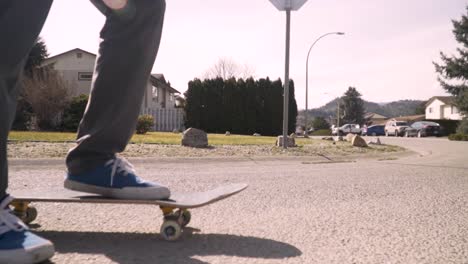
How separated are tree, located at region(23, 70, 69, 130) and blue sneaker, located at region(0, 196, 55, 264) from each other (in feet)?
72.6

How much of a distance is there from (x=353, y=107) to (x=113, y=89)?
122602 millimetres

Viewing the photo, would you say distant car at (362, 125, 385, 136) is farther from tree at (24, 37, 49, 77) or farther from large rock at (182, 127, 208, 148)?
large rock at (182, 127, 208, 148)

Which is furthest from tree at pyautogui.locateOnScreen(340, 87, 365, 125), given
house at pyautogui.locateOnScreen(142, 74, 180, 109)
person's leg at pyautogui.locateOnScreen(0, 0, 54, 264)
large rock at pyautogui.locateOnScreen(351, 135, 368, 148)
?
person's leg at pyautogui.locateOnScreen(0, 0, 54, 264)

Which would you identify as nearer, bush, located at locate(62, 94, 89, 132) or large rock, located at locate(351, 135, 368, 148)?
large rock, located at locate(351, 135, 368, 148)

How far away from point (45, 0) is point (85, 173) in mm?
867

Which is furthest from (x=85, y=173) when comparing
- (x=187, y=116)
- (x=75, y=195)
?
(x=187, y=116)

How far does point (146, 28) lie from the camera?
7.71 ft

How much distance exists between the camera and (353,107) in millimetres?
120688

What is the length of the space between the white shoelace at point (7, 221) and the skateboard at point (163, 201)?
484 millimetres

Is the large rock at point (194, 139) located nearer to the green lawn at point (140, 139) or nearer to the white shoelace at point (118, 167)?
the green lawn at point (140, 139)

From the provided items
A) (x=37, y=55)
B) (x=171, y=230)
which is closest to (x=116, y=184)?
(x=171, y=230)

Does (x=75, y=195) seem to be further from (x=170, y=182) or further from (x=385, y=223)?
(x=170, y=182)

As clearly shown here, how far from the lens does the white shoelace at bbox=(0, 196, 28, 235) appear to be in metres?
1.68

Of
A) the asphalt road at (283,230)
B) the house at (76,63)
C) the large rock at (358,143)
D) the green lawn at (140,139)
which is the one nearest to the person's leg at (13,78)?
the asphalt road at (283,230)
